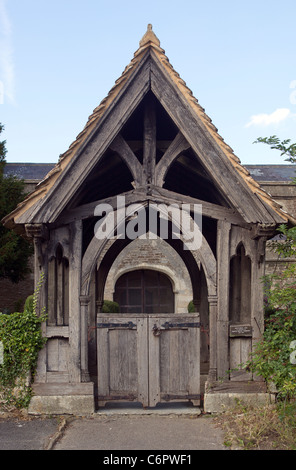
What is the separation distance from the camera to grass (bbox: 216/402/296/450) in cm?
458

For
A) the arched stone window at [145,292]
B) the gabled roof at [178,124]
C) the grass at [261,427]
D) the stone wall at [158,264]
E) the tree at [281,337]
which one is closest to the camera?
the grass at [261,427]

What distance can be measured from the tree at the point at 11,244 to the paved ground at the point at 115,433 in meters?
9.88

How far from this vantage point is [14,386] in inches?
232

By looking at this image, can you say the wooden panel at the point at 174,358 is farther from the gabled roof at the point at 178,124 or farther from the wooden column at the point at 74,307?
the gabled roof at the point at 178,124

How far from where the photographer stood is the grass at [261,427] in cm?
458

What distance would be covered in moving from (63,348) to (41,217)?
5.40 ft

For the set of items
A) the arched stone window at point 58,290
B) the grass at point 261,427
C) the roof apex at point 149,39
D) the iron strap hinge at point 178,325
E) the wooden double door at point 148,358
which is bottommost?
the grass at point 261,427

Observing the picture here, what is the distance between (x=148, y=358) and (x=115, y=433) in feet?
3.81

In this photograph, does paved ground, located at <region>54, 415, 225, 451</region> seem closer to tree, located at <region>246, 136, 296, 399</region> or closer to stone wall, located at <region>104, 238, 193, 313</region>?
tree, located at <region>246, 136, 296, 399</region>

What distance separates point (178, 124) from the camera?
5.88 meters

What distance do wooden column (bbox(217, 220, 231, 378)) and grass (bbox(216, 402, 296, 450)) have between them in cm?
60

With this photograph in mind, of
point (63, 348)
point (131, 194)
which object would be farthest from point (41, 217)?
point (63, 348)

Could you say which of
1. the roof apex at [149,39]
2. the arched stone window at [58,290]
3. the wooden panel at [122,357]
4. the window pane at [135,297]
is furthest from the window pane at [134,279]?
the roof apex at [149,39]

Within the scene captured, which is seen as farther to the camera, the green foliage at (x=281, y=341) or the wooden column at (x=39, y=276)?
the wooden column at (x=39, y=276)
